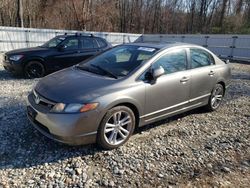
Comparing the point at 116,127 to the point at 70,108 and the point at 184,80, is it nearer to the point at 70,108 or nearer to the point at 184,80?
the point at 70,108

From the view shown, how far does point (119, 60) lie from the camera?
4.39m

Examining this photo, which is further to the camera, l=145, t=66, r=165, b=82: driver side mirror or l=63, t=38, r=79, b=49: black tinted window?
l=63, t=38, r=79, b=49: black tinted window

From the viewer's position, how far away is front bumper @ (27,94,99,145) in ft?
10.4

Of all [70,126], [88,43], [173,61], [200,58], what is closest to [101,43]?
[88,43]

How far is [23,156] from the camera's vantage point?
3.35 meters

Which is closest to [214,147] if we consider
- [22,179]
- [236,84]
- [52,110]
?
[52,110]

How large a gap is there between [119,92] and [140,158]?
0.99 meters

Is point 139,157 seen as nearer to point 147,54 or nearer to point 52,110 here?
point 52,110

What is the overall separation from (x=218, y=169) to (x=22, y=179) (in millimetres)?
2566

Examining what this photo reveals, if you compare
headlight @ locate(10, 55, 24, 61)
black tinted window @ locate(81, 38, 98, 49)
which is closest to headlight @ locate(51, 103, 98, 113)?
headlight @ locate(10, 55, 24, 61)

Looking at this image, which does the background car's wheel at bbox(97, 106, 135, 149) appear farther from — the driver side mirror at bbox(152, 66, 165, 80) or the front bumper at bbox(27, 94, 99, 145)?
the driver side mirror at bbox(152, 66, 165, 80)

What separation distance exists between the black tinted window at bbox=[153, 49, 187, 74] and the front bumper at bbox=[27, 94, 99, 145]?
1.48 m

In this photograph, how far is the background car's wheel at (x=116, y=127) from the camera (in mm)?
3436

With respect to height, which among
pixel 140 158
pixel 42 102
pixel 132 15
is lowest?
pixel 140 158
